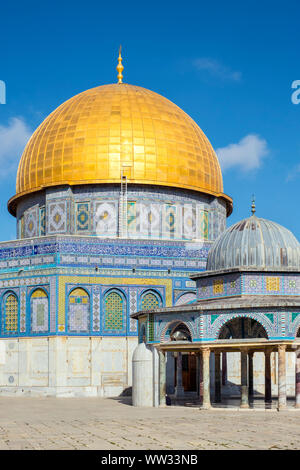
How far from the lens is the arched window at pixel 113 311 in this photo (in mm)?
28578

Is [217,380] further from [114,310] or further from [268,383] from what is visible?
[114,310]

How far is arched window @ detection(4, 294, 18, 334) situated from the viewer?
29.1 m

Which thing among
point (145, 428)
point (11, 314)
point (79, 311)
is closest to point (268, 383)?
point (79, 311)

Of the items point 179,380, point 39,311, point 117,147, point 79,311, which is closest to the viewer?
point 179,380

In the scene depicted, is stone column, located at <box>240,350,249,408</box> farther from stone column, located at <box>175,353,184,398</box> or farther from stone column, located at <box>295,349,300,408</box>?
stone column, located at <box>175,353,184,398</box>

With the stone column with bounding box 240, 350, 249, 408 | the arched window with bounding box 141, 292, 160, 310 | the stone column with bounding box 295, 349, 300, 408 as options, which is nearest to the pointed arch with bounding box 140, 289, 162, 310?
the arched window with bounding box 141, 292, 160, 310

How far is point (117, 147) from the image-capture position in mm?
32500

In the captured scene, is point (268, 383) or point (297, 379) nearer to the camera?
point (297, 379)

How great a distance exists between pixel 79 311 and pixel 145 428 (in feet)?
44.7

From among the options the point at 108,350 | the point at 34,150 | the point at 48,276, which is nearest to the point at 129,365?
the point at 108,350

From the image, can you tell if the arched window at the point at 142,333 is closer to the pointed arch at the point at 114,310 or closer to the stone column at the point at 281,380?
the stone column at the point at 281,380

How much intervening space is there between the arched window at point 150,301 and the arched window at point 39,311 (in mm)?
3470

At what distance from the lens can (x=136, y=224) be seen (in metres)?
31.8

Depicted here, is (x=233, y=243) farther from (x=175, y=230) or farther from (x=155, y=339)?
(x=175, y=230)
